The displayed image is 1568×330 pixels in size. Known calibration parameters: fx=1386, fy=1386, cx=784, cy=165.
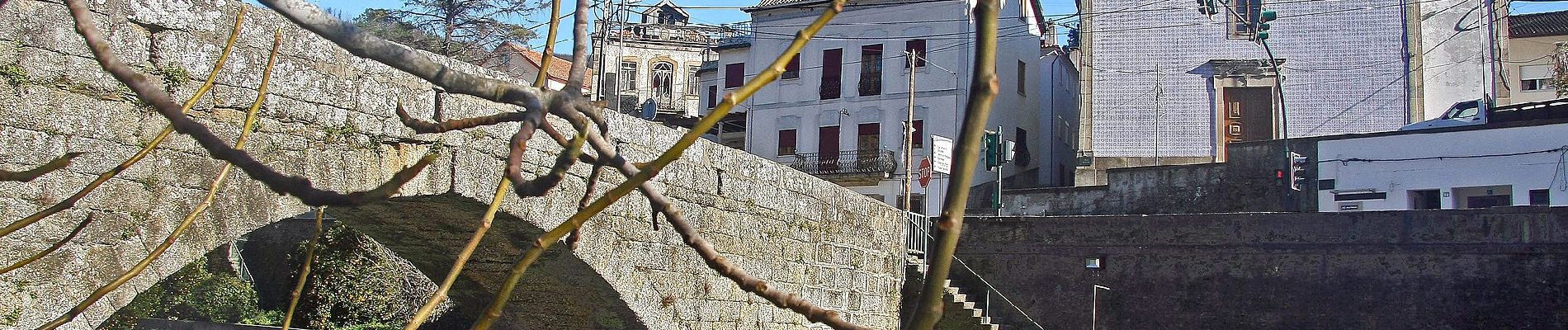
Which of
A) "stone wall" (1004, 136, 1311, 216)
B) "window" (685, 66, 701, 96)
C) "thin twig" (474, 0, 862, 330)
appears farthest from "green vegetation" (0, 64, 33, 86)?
"window" (685, 66, 701, 96)

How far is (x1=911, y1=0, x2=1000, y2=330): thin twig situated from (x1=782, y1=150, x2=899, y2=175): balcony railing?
19.6m

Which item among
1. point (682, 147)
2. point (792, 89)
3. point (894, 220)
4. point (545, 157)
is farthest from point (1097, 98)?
point (682, 147)

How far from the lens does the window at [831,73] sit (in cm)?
2203

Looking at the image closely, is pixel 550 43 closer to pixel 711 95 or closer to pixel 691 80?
pixel 711 95

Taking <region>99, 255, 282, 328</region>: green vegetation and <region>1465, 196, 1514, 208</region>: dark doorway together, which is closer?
<region>99, 255, 282, 328</region>: green vegetation

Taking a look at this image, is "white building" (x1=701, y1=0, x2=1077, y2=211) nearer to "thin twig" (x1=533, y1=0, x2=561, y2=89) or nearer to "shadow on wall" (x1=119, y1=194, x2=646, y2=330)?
"shadow on wall" (x1=119, y1=194, x2=646, y2=330)

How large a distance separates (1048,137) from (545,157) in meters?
17.6

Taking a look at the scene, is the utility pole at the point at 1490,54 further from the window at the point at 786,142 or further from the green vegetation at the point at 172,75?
the green vegetation at the point at 172,75

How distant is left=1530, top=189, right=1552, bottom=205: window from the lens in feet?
48.4

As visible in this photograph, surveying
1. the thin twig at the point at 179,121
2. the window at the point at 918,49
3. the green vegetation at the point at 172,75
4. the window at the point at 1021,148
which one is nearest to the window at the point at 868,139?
the window at the point at 918,49

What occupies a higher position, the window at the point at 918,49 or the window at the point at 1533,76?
the window at the point at 1533,76

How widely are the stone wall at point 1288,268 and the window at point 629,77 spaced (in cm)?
1626

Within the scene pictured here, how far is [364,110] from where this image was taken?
5348 millimetres

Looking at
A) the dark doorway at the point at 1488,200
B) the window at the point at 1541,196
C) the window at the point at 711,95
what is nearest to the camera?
the window at the point at 1541,196
